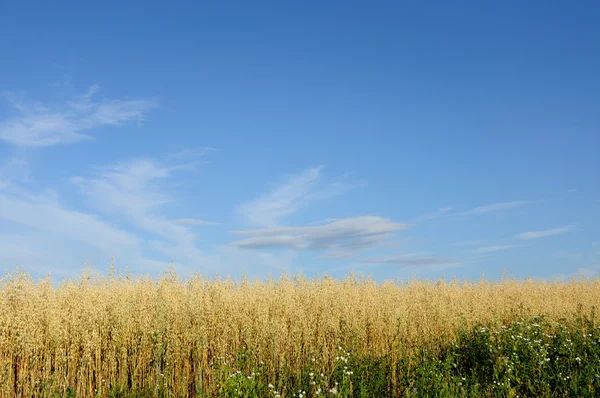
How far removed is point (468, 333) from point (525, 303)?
521 centimetres

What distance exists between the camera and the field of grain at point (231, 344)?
22.8 feet

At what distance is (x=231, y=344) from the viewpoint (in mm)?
8367

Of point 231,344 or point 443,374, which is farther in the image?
point 231,344

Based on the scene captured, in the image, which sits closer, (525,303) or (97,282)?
(97,282)

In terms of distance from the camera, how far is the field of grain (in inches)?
273

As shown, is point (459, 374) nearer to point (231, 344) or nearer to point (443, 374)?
point (443, 374)

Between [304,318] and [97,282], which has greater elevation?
[97,282]

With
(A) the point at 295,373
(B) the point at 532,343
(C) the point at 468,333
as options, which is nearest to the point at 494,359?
(B) the point at 532,343

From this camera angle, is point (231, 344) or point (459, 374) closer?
point (459, 374)

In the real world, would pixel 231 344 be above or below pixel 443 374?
above

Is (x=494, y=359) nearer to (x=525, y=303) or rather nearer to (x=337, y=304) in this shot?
(x=337, y=304)

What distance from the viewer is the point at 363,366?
7.33 meters

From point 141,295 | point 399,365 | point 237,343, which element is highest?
point 141,295

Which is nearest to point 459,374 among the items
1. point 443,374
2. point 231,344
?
point 443,374
